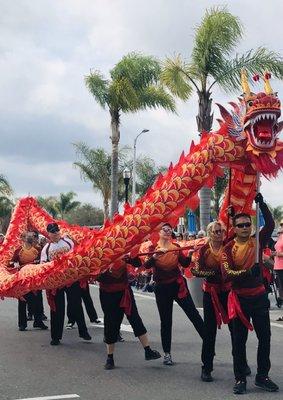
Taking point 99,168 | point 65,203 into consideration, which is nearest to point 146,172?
point 99,168

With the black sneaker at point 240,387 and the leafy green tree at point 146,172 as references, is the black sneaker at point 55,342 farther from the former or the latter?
the leafy green tree at point 146,172

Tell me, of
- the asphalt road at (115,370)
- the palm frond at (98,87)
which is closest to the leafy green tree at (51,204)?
the palm frond at (98,87)

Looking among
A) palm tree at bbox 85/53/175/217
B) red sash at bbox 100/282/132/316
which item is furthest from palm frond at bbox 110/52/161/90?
red sash at bbox 100/282/132/316

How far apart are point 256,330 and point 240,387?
54cm

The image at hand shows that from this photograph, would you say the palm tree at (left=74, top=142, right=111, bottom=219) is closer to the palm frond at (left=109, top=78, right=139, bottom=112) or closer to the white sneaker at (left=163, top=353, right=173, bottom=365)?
the palm frond at (left=109, top=78, right=139, bottom=112)

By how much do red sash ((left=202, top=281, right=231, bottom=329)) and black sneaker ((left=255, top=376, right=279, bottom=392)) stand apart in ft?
2.22

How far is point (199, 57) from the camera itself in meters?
15.8

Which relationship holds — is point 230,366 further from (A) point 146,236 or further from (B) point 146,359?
(A) point 146,236

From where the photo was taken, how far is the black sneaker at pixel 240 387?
5.63m

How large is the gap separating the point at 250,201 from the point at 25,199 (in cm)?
546

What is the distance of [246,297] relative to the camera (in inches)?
227

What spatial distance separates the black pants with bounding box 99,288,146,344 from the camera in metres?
6.96

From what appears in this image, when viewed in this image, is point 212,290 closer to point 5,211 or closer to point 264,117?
point 264,117

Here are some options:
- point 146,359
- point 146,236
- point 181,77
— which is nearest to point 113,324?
point 146,359
